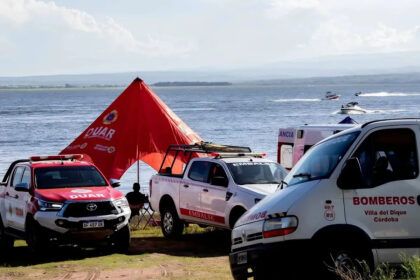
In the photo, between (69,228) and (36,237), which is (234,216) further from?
→ (36,237)

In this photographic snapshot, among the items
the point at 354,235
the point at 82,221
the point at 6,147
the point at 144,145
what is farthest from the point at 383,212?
the point at 6,147

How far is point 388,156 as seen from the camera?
10.1 m

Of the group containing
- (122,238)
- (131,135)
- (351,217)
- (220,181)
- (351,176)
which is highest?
(351,176)

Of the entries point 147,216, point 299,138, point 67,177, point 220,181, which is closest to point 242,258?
point 220,181

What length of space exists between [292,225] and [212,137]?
163 ft

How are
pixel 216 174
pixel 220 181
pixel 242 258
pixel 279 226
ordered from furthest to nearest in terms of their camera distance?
pixel 216 174 < pixel 220 181 < pixel 242 258 < pixel 279 226

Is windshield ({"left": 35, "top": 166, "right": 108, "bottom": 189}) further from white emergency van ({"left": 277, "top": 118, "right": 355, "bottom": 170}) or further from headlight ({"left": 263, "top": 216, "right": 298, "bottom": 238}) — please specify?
headlight ({"left": 263, "top": 216, "right": 298, "bottom": 238})

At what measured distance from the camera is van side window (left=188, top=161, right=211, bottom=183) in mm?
18000

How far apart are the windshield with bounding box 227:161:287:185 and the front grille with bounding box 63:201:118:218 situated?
240cm

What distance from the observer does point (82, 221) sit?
51.6 feet

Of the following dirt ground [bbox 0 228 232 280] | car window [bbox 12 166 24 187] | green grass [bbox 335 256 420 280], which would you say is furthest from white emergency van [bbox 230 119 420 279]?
car window [bbox 12 166 24 187]

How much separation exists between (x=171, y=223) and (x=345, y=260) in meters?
9.44

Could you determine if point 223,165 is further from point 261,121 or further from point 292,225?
point 261,121

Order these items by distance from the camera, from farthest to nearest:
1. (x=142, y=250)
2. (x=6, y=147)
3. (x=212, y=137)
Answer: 1. (x=212, y=137)
2. (x=6, y=147)
3. (x=142, y=250)
